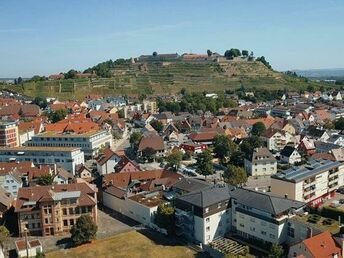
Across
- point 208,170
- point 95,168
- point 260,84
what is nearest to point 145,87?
point 260,84

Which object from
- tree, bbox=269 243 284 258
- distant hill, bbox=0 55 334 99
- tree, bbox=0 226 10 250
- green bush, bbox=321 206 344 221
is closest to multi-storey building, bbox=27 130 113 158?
tree, bbox=0 226 10 250

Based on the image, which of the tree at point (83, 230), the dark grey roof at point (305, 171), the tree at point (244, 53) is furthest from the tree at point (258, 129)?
the tree at point (244, 53)

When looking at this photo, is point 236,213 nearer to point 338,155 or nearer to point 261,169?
point 261,169

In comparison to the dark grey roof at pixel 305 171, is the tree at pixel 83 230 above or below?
below

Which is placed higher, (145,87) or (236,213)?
(145,87)

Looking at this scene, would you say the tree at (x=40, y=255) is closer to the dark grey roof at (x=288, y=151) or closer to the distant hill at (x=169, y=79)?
the dark grey roof at (x=288, y=151)

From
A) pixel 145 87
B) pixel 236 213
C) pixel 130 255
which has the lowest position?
pixel 130 255
